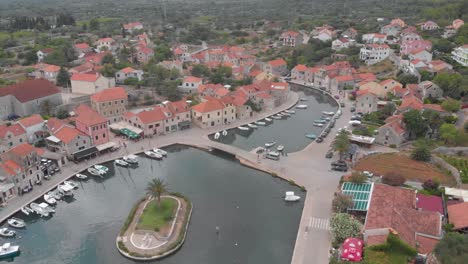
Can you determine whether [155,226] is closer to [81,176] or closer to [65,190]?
A: [65,190]

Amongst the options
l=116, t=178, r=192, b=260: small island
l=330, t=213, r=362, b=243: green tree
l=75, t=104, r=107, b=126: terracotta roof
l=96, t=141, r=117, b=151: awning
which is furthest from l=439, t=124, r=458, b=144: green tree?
l=75, t=104, r=107, b=126: terracotta roof

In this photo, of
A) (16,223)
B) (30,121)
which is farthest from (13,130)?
(16,223)

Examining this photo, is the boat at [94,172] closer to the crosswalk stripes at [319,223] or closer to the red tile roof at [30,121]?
the red tile roof at [30,121]

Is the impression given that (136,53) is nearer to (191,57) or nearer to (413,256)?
(191,57)

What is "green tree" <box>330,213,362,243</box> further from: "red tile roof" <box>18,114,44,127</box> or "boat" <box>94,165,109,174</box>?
"red tile roof" <box>18,114,44,127</box>

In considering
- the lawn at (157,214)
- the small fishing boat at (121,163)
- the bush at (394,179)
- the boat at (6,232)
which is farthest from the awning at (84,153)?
the bush at (394,179)
